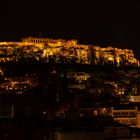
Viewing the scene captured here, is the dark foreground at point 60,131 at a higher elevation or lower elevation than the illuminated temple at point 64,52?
lower

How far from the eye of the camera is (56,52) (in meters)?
50.9

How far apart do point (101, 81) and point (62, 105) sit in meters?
15.7

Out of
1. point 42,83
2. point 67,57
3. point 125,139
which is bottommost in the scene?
point 125,139

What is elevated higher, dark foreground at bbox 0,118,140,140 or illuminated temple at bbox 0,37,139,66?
illuminated temple at bbox 0,37,139,66

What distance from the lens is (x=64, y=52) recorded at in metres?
50.9

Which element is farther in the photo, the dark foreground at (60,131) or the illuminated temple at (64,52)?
the illuminated temple at (64,52)

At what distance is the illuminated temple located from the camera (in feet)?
158

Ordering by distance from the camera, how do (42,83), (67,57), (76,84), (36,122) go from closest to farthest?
(36,122) → (42,83) → (76,84) → (67,57)

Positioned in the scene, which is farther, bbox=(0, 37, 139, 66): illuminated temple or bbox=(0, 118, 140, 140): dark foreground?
bbox=(0, 37, 139, 66): illuminated temple

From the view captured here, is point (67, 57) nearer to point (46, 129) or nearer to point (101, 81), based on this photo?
point (101, 81)

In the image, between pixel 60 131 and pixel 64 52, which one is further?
pixel 64 52

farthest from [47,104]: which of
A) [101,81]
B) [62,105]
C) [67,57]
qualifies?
[67,57]

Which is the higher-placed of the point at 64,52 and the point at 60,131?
the point at 64,52

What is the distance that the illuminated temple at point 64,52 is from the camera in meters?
48.1
